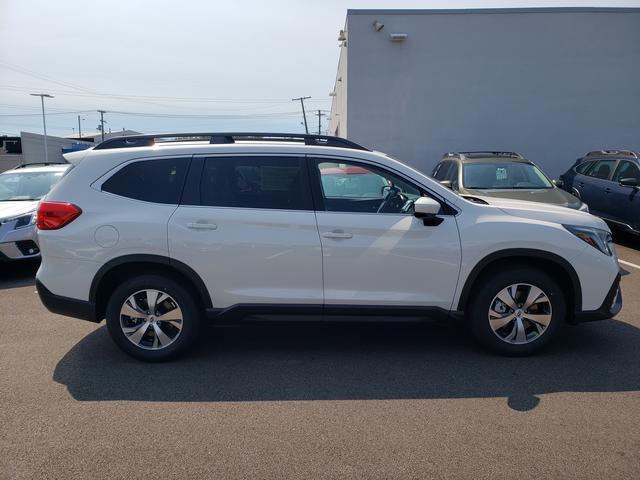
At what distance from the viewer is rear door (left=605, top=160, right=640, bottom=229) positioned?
9.05 m

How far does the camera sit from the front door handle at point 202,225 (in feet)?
14.0

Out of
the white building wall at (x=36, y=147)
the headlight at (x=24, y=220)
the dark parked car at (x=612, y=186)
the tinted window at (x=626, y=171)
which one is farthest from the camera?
the white building wall at (x=36, y=147)

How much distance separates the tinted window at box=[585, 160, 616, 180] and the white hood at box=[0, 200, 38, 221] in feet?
33.6

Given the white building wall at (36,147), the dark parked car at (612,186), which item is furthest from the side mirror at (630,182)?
the white building wall at (36,147)

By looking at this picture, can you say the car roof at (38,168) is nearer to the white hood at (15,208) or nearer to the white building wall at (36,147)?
the white hood at (15,208)

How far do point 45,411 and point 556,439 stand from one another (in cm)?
339

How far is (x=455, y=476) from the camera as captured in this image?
286 centimetres

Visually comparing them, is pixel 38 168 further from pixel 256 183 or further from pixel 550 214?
pixel 550 214

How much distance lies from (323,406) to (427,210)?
1.72m

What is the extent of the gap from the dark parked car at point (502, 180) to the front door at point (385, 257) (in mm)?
3718

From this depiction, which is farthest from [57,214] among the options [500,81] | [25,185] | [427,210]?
[500,81]

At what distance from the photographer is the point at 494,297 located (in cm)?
435

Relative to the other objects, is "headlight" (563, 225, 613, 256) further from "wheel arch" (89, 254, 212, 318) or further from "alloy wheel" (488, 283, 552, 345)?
"wheel arch" (89, 254, 212, 318)

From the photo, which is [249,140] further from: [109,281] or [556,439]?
[556,439]
